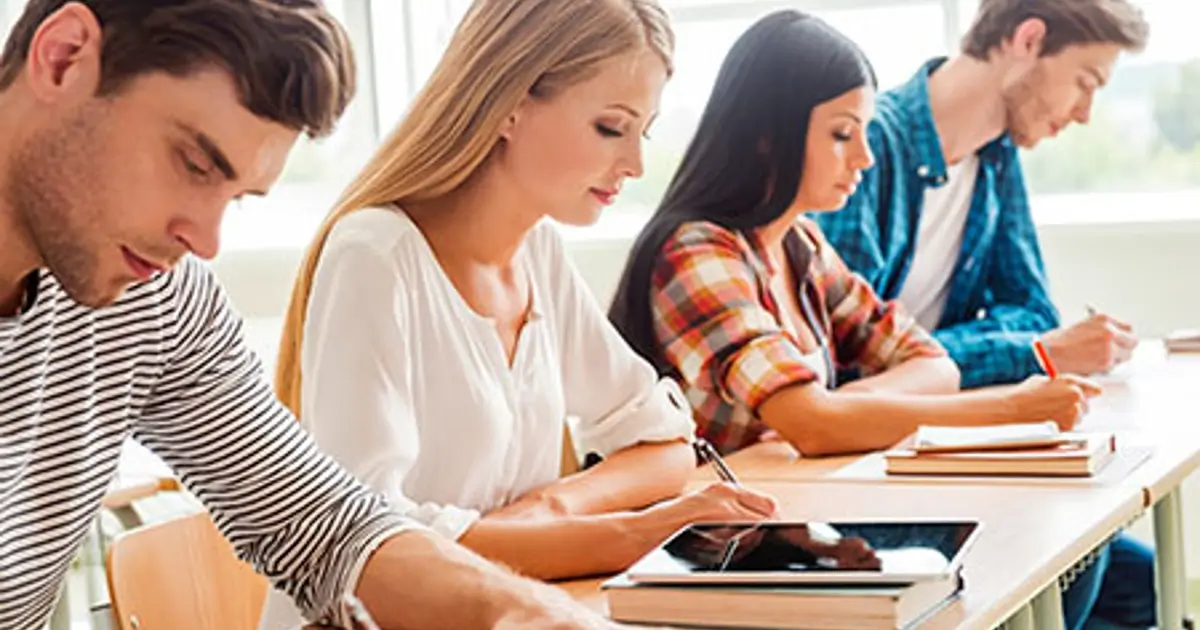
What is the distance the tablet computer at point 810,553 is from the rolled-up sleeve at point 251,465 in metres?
0.27

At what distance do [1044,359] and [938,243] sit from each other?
26.4 inches

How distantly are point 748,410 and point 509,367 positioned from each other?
0.72 metres

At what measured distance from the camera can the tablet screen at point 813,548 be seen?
1.66 meters

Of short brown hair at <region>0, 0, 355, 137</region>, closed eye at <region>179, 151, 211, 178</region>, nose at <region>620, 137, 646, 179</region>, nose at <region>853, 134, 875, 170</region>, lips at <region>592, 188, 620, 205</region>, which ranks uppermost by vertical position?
short brown hair at <region>0, 0, 355, 137</region>

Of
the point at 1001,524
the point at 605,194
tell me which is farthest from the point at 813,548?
the point at 605,194

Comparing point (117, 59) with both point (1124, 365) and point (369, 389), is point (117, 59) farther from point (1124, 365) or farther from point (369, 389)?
point (1124, 365)

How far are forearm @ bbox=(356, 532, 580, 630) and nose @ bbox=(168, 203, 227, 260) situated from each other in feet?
1.27

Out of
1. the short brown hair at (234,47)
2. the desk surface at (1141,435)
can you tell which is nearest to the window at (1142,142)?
the desk surface at (1141,435)

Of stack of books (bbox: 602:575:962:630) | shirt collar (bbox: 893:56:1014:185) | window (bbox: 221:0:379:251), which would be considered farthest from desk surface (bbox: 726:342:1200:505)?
window (bbox: 221:0:379:251)

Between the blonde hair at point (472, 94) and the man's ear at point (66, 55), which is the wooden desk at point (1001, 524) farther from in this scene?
the man's ear at point (66, 55)

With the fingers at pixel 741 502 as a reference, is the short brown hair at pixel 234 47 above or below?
above

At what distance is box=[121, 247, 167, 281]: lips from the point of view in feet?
4.70

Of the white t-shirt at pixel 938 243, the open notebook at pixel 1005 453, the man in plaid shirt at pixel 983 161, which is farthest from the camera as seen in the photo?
the white t-shirt at pixel 938 243

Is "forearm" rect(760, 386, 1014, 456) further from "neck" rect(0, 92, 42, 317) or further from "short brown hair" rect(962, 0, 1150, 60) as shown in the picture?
"neck" rect(0, 92, 42, 317)
